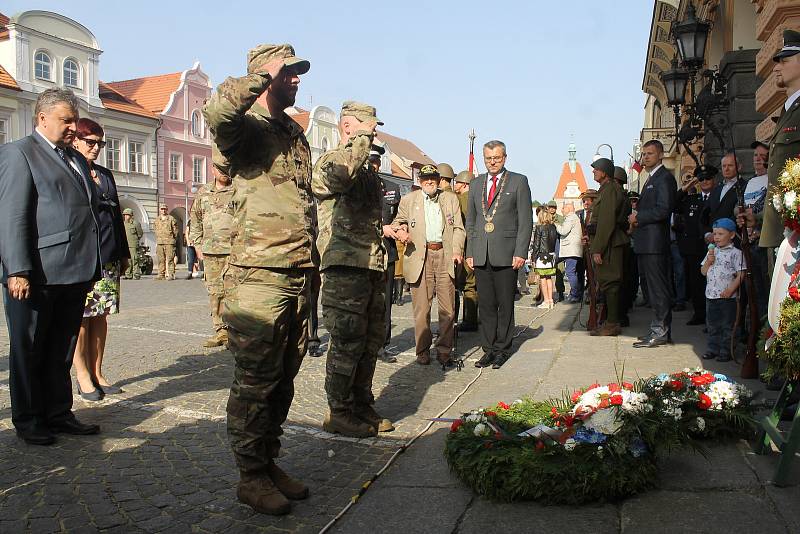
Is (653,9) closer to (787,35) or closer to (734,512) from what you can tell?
(787,35)

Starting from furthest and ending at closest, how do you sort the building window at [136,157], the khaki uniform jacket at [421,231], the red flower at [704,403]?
1. the building window at [136,157]
2. the khaki uniform jacket at [421,231]
3. the red flower at [704,403]

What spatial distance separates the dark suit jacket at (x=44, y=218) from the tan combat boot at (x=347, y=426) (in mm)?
1872

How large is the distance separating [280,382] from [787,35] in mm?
3512

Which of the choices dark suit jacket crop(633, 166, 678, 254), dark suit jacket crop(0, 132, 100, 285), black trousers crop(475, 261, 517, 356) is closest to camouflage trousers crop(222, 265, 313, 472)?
dark suit jacket crop(0, 132, 100, 285)

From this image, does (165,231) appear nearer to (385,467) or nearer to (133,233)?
(133,233)

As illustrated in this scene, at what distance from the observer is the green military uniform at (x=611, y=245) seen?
325 inches

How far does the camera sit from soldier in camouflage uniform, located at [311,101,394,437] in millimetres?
4449

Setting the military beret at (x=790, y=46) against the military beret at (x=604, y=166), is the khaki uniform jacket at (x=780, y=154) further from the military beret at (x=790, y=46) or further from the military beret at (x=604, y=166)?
the military beret at (x=604, y=166)

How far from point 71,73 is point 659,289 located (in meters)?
35.2

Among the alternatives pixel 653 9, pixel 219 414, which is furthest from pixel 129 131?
pixel 219 414

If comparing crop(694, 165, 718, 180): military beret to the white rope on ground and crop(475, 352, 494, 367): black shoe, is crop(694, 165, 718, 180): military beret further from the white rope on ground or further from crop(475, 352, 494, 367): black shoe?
the white rope on ground

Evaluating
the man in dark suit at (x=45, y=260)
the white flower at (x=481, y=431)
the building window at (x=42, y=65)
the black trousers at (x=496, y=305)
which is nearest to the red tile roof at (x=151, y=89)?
the building window at (x=42, y=65)

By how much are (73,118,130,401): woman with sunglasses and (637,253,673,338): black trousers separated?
5.16 metres

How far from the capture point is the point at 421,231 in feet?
23.8
